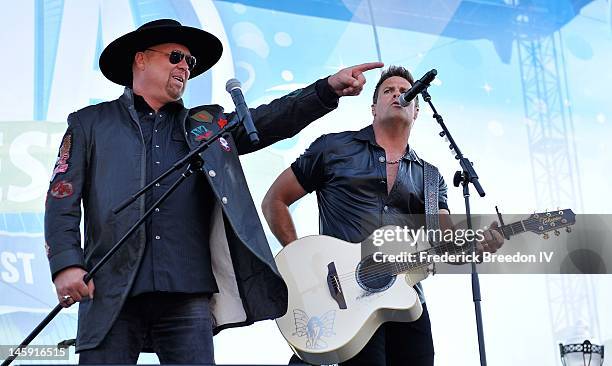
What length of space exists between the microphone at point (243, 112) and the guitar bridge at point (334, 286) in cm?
103

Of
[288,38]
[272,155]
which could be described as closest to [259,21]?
[288,38]

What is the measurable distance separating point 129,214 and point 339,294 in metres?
1.05

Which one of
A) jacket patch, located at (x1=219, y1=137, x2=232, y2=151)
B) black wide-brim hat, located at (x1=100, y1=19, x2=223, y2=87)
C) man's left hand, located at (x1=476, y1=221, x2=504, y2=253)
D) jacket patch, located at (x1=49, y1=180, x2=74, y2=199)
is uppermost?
black wide-brim hat, located at (x1=100, y1=19, x2=223, y2=87)

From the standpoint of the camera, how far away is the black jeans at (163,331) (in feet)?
9.71

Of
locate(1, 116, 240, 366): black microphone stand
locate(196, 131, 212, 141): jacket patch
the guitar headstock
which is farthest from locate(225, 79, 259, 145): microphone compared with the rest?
the guitar headstock

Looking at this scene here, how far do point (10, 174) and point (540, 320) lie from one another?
2906 millimetres

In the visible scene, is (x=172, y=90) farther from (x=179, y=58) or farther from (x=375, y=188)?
(x=375, y=188)

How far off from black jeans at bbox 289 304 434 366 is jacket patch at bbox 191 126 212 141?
40.8 inches

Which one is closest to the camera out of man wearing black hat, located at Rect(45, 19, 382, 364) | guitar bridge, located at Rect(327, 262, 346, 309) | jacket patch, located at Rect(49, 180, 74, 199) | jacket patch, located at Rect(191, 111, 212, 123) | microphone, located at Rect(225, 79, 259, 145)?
microphone, located at Rect(225, 79, 259, 145)

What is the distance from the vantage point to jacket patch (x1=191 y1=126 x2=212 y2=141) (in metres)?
3.29

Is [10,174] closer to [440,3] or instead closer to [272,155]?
[272,155]

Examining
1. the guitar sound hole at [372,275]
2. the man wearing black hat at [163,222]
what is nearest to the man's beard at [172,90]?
the man wearing black hat at [163,222]

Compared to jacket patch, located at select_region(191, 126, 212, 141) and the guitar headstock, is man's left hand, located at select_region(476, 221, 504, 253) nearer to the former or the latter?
the guitar headstock

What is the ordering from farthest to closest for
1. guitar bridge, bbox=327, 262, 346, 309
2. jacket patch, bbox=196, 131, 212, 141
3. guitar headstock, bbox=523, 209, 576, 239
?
1. guitar headstock, bbox=523, 209, 576, 239
2. guitar bridge, bbox=327, 262, 346, 309
3. jacket patch, bbox=196, 131, 212, 141
